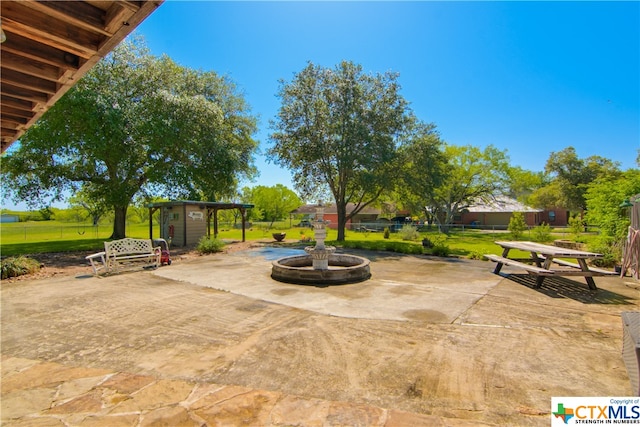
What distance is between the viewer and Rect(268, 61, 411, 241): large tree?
1634cm

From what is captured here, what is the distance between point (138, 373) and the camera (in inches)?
123

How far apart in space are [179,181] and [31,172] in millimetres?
6886

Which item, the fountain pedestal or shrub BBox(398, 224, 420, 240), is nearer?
the fountain pedestal

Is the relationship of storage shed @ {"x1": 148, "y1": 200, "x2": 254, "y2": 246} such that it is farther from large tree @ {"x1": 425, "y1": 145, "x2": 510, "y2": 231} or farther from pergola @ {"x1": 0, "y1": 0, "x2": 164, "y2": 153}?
large tree @ {"x1": 425, "y1": 145, "x2": 510, "y2": 231}

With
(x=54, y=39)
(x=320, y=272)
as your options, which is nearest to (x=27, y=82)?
(x=54, y=39)

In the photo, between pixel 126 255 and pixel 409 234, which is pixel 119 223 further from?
pixel 409 234

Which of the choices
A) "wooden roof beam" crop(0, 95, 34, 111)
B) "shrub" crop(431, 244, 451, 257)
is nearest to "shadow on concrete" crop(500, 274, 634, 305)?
"shrub" crop(431, 244, 451, 257)

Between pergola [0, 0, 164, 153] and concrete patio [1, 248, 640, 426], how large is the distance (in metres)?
2.72

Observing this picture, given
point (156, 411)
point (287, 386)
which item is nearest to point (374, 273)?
point (287, 386)

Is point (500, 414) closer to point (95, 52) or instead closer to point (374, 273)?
point (95, 52)

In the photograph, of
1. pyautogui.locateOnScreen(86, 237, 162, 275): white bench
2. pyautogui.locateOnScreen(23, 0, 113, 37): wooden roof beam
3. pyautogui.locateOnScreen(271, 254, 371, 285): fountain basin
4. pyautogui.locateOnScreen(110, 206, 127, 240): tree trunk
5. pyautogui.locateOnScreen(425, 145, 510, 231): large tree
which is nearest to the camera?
pyautogui.locateOnScreen(23, 0, 113, 37): wooden roof beam

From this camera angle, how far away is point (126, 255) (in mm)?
9422

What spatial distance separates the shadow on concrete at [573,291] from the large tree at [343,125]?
990 cm

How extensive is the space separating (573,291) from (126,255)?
12.0 metres
